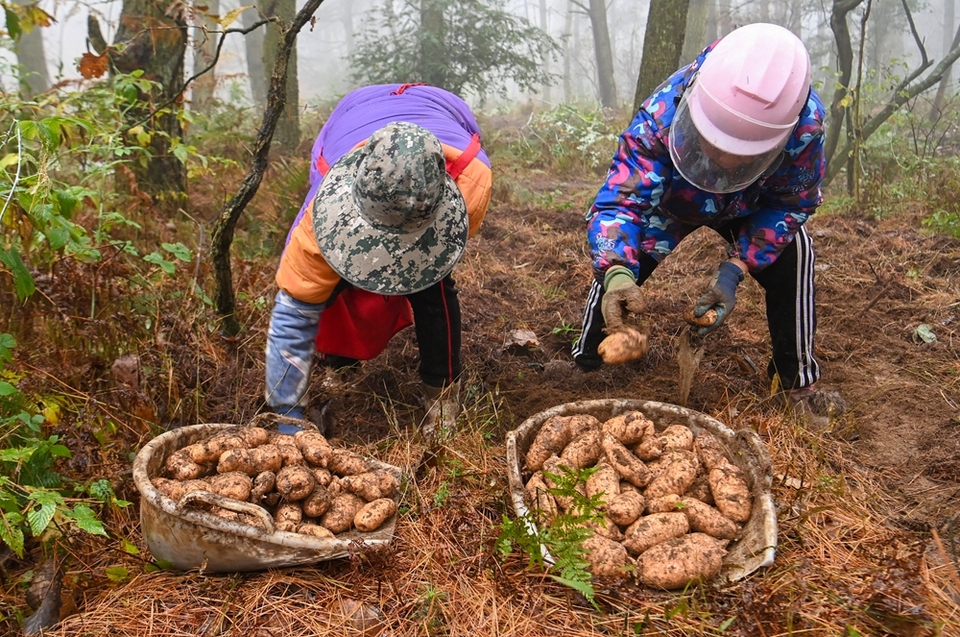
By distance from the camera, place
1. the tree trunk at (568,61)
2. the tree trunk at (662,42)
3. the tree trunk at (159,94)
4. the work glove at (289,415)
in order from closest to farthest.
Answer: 1. the work glove at (289,415)
2. the tree trunk at (159,94)
3. the tree trunk at (662,42)
4. the tree trunk at (568,61)

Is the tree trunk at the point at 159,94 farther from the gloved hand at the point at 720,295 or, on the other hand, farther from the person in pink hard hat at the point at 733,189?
the gloved hand at the point at 720,295

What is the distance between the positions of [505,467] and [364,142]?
50.3 inches

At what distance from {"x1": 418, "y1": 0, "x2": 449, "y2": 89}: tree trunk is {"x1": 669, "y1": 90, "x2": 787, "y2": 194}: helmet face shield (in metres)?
7.50

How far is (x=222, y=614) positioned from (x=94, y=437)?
2.62 ft

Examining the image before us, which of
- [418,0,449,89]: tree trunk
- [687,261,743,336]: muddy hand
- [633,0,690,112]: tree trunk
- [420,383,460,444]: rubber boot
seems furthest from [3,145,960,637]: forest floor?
[418,0,449,89]: tree trunk

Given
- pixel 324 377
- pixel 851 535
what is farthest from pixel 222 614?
pixel 851 535

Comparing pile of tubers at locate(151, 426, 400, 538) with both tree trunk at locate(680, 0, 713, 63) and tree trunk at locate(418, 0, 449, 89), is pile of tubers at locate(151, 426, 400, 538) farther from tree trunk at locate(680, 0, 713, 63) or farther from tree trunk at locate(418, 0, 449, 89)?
tree trunk at locate(680, 0, 713, 63)

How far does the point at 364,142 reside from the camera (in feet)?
7.93

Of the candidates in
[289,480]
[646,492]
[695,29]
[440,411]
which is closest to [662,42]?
[440,411]

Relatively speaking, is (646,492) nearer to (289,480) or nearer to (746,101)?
(289,480)

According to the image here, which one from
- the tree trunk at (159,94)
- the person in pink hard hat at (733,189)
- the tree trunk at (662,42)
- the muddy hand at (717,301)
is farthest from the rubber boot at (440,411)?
the tree trunk at (662,42)

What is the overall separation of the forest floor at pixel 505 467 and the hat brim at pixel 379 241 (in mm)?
653

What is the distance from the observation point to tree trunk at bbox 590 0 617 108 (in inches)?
557

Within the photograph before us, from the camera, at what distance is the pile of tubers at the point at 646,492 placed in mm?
1853
